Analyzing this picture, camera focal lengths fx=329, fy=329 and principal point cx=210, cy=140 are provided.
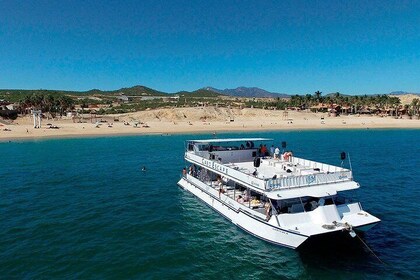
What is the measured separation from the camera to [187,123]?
11644 centimetres

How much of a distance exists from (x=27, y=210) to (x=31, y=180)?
11.8 metres

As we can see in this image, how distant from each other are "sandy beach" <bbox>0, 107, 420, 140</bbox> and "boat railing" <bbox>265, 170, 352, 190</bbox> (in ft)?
255

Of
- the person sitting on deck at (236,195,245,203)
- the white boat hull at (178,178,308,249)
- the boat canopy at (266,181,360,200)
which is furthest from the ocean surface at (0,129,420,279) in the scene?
the boat canopy at (266,181,360,200)

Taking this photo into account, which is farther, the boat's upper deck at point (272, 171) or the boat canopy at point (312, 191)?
the boat's upper deck at point (272, 171)

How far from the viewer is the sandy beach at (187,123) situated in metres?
91.2

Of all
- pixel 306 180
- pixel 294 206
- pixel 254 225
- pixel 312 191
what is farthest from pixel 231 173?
pixel 312 191

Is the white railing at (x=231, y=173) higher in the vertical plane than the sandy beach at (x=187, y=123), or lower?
lower

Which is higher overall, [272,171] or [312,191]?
[272,171]

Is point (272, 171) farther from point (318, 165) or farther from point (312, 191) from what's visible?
point (312, 191)

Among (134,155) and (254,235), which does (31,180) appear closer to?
(134,155)

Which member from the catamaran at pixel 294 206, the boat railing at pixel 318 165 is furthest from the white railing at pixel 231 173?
the boat railing at pixel 318 165

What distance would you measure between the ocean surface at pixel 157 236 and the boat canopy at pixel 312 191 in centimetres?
291

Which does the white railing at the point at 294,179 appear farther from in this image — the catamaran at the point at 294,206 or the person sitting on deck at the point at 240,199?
the person sitting on deck at the point at 240,199

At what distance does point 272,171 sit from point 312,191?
629 centimetres
